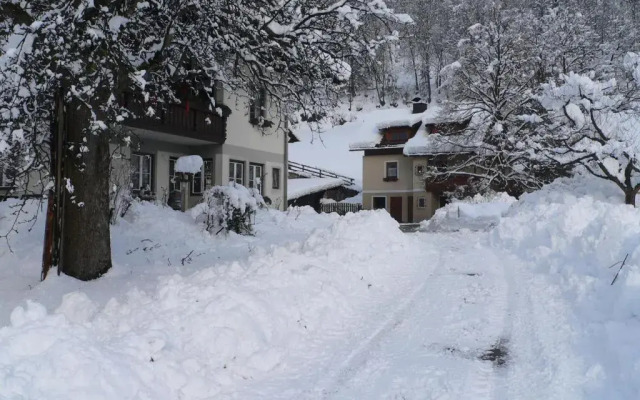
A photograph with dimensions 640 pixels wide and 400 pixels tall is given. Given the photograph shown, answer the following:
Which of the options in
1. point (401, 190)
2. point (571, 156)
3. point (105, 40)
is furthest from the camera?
point (401, 190)

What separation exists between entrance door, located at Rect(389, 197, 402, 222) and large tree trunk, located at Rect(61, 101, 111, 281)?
36.2 m

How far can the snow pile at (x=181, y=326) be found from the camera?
4.19 m

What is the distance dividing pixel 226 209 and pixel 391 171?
30.8m

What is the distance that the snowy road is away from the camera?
4.84 meters

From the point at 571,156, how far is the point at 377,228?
11768 mm

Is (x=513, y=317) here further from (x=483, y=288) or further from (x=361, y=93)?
(x=361, y=93)

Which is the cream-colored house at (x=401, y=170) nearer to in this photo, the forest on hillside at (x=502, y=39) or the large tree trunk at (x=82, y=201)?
the forest on hillside at (x=502, y=39)

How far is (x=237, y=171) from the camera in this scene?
78.3ft

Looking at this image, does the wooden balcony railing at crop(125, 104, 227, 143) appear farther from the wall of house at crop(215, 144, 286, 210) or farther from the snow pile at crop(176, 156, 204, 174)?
the snow pile at crop(176, 156, 204, 174)

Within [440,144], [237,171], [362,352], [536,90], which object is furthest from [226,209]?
[440,144]

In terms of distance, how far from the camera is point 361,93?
79.8m

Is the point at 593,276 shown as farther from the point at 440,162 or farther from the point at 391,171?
the point at 391,171

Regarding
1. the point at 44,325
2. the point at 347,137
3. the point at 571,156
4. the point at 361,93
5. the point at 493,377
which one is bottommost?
the point at 493,377

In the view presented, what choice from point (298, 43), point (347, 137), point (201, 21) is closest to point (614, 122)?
point (298, 43)
